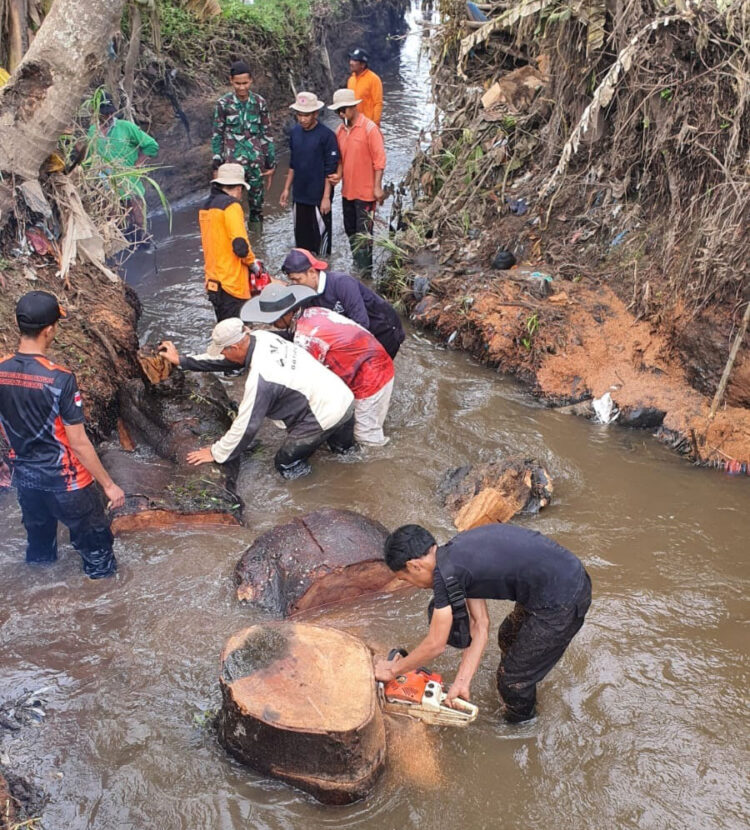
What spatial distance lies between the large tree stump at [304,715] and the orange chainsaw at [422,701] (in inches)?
4.0

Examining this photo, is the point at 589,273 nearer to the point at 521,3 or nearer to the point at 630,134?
the point at 630,134

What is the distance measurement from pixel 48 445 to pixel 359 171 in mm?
5136

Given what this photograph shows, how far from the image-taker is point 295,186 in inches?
320

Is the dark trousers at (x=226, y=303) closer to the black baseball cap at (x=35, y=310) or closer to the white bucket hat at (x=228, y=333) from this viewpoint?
the white bucket hat at (x=228, y=333)

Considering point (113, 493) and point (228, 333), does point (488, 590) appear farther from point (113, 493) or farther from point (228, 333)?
point (228, 333)

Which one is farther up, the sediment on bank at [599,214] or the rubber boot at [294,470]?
the sediment on bank at [599,214]

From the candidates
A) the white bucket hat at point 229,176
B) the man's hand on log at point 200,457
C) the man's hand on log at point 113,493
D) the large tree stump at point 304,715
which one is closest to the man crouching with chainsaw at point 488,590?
the large tree stump at point 304,715

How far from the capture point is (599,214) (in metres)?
7.18

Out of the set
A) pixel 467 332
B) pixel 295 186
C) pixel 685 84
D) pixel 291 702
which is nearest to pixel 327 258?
pixel 295 186

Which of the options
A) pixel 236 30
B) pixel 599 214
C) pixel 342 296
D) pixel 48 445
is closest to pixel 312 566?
pixel 48 445

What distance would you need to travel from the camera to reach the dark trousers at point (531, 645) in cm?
331

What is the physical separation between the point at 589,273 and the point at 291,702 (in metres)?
5.18

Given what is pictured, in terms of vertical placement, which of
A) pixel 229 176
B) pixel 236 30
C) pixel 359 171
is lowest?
pixel 229 176

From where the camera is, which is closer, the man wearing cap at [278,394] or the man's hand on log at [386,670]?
the man's hand on log at [386,670]
